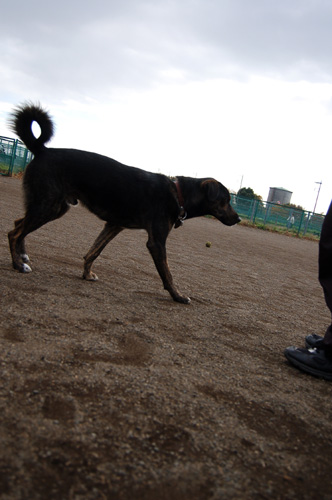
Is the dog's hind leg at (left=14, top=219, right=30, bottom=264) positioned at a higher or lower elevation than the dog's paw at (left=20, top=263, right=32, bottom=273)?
higher

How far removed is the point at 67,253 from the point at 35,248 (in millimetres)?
392

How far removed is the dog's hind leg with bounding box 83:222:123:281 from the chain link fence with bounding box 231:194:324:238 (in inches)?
930

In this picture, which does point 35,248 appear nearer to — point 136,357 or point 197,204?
point 197,204

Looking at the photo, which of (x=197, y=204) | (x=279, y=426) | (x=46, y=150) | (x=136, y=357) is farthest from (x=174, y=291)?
(x=279, y=426)

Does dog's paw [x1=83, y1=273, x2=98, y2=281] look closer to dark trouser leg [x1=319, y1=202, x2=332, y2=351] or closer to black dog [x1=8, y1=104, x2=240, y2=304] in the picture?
black dog [x1=8, y1=104, x2=240, y2=304]

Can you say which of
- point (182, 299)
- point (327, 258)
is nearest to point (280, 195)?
point (182, 299)

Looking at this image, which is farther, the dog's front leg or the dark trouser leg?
the dog's front leg

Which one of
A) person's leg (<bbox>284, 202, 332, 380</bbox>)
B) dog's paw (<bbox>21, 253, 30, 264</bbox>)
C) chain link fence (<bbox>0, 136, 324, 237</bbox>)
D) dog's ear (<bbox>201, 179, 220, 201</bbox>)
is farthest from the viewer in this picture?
chain link fence (<bbox>0, 136, 324, 237</bbox>)

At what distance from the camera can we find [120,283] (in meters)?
3.85

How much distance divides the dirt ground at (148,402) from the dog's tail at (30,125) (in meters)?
1.18

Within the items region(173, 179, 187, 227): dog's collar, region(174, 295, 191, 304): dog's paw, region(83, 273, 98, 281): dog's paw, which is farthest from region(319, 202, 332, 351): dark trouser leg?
region(83, 273, 98, 281): dog's paw

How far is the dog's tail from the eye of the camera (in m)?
3.47

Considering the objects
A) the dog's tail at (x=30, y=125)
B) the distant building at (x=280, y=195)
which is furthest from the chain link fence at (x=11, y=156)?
the distant building at (x=280, y=195)

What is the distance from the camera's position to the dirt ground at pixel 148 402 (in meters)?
1.19
